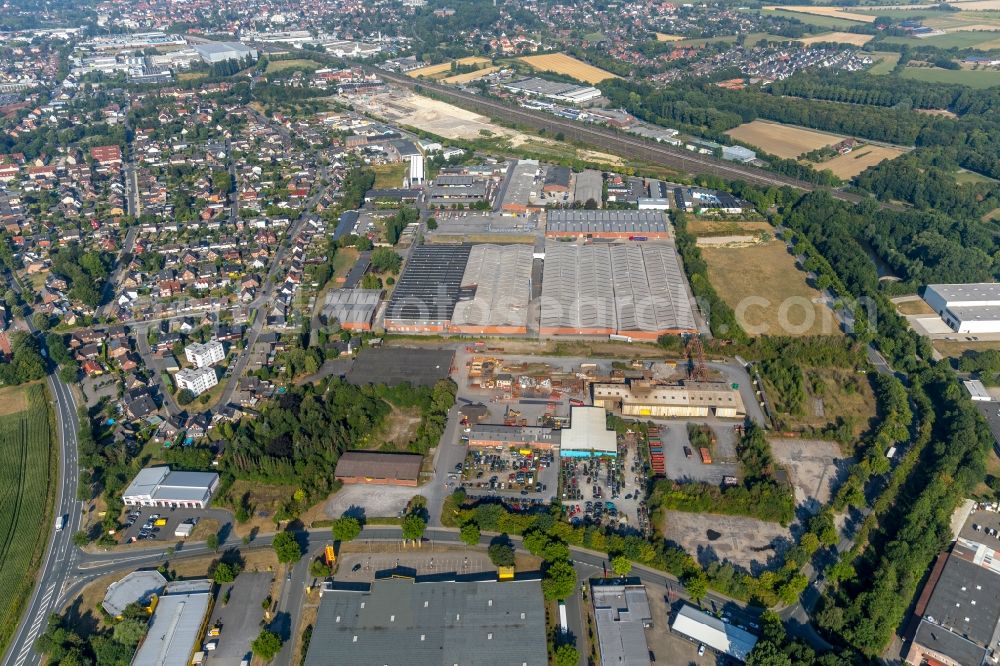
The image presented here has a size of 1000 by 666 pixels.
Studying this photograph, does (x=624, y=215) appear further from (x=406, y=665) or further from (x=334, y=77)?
(x=334, y=77)

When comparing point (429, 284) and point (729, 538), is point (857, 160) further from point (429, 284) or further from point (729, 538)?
point (729, 538)

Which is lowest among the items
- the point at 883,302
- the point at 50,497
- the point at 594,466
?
the point at 50,497

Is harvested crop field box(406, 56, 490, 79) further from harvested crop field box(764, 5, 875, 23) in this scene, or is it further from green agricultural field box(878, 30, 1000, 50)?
harvested crop field box(764, 5, 875, 23)

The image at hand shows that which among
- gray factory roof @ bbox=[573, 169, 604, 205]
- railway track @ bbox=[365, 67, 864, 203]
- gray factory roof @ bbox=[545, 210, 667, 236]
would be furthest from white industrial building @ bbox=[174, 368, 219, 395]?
railway track @ bbox=[365, 67, 864, 203]

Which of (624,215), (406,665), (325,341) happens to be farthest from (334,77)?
(406,665)

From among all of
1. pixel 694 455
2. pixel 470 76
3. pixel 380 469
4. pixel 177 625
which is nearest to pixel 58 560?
pixel 177 625
